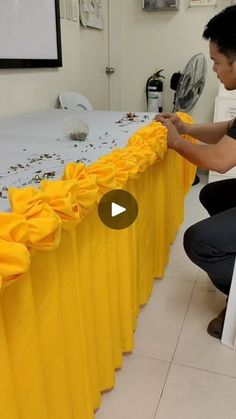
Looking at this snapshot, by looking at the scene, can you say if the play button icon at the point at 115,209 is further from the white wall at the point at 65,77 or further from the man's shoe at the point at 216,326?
the white wall at the point at 65,77

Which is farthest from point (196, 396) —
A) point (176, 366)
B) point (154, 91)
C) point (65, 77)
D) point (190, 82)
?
point (154, 91)

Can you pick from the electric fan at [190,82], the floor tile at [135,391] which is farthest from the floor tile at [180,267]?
the electric fan at [190,82]

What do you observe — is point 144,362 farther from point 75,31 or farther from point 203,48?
point 203,48

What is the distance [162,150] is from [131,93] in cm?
258

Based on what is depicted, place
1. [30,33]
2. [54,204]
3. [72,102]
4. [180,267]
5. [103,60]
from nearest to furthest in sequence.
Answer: [54,204]
[180,267]
[30,33]
[72,102]
[103,60]

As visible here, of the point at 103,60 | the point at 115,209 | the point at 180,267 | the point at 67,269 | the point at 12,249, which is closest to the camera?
the point at 12,249

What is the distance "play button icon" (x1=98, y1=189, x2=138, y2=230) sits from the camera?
97cm

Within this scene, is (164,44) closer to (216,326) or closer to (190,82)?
(190,82)

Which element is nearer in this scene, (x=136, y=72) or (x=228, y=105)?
(x=228, y=105)

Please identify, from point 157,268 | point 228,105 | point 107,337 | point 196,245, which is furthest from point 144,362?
point 228,105

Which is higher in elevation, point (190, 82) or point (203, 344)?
point (190, 82)

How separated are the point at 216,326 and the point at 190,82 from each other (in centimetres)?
212

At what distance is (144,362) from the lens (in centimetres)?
129

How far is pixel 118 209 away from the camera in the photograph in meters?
1.11
